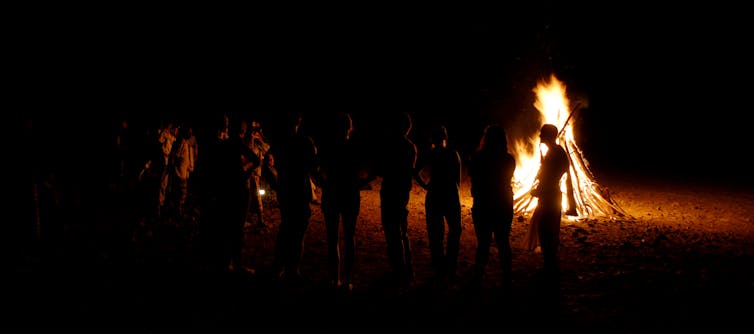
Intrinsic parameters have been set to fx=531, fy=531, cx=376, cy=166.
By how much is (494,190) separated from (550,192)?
763 mm

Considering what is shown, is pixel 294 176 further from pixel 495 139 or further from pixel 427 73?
pixel 427 73

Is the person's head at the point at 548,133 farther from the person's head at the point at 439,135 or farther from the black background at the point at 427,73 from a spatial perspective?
the black background at the point at 427,73

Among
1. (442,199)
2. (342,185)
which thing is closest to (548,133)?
(442,199)

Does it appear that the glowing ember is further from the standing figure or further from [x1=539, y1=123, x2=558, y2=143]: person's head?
the standing figure

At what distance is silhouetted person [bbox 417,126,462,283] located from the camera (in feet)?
20.3

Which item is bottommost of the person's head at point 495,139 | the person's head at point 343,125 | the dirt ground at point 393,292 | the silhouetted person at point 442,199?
the dirt ground at point 393,292

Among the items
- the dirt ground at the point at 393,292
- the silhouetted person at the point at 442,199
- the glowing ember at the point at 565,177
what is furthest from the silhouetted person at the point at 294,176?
the glowing ember at the point at 565,177

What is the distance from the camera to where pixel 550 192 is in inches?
250

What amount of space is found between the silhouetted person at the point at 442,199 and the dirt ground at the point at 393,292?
0.33 metres

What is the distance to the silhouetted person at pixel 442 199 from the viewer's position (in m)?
6.18

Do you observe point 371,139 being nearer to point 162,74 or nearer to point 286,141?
point 162,74

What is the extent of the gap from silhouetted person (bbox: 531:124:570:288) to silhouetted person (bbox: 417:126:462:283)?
1032 millimetres

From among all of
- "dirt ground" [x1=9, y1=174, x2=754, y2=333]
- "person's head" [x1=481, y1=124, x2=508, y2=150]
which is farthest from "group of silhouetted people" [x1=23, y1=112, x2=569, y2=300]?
"dirt ground" [x1=9, y1=174, x2=754, y2=333]

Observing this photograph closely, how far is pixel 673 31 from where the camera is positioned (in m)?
32.2
